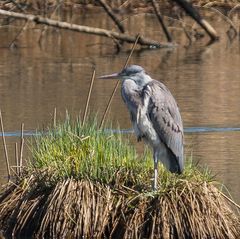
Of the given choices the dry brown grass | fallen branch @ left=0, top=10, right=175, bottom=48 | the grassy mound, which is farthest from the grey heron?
fallen branch @ left=0, top=10, right=175, bottom=48

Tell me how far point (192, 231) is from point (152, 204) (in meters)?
0.36

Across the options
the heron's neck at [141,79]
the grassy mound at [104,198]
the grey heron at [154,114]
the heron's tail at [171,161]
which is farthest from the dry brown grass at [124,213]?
the heron's neck at [141,79]

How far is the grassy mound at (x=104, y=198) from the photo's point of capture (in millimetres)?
7824

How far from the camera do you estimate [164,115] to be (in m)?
8.25

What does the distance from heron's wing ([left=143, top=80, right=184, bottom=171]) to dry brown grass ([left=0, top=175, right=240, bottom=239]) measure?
45 cm

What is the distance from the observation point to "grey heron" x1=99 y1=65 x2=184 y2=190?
27.0 feet

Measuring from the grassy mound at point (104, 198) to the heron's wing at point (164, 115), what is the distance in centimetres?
23

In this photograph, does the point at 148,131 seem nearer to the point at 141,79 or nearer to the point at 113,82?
the point at 141,79

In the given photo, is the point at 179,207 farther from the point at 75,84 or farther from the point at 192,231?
the point at 75,84

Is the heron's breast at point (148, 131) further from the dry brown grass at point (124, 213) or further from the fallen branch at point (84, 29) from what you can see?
the fallen branch at point (84, 29)

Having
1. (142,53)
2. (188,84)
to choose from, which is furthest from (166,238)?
(142,53)

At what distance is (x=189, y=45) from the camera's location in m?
21.3

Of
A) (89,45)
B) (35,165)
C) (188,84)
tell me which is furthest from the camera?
(89,45)

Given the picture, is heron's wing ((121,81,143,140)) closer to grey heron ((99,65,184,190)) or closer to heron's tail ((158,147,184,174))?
grey heron ((99,65,184,190))
